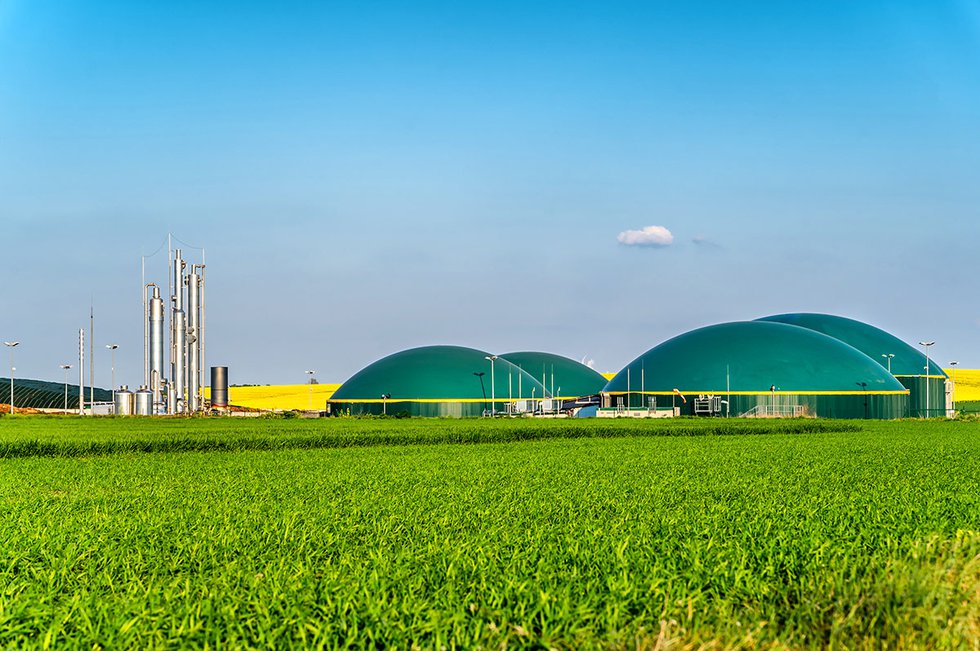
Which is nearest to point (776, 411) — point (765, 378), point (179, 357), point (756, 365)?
point (765, 378)

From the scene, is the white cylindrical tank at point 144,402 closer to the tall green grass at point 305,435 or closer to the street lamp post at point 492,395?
the tall green grass at point 305,435

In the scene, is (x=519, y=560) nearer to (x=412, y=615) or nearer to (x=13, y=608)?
(x=412, y=615)

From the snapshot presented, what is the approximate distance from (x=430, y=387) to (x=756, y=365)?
26137 millimetres

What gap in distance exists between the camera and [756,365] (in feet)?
234

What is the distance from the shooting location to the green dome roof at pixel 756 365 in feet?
232

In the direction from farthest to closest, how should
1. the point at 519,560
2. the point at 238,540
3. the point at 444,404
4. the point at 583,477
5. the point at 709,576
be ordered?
the point at 444,404, the point at 583,477, the point at 238,540, the point at 519,560, the point at 709,576

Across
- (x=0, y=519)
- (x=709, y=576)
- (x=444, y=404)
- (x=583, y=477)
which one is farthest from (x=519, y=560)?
(x=444, y=404)

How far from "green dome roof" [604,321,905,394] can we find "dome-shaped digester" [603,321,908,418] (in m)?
0.07

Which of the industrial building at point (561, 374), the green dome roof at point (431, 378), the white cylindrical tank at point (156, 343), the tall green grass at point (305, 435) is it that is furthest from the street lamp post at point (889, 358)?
the white cylindrical tank at point (156, 343)

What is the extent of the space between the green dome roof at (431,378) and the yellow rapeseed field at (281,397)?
1731 inches

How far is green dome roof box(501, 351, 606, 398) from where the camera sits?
4387 inches

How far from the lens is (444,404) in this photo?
7919 centimetres

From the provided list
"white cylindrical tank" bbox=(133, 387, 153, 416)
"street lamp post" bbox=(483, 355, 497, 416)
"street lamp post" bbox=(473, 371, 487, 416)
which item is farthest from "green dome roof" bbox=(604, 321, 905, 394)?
"white cylindrical tank" bbox=(133, 387, 153, 416)

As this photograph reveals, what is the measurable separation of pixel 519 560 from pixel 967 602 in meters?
3.22
